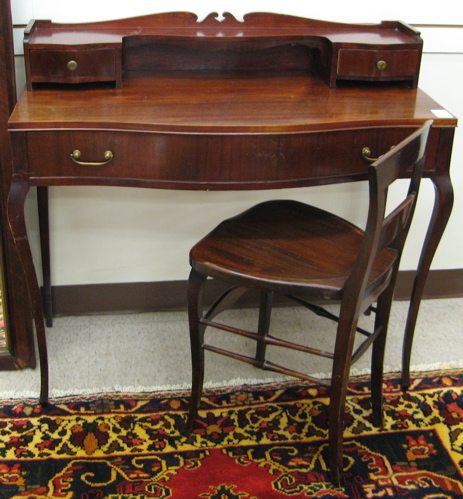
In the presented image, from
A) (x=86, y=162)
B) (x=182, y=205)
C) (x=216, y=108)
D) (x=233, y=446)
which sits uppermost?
(x=216, y=108)

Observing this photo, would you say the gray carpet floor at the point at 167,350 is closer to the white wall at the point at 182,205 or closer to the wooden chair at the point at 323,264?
the white wall at the point at 182,205

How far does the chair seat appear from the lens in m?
1.84

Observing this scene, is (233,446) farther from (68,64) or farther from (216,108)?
(68,64)

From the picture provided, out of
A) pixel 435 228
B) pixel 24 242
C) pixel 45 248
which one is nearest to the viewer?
pixel 24 242

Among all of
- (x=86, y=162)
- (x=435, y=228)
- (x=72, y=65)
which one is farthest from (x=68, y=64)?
(x=435, y=228)

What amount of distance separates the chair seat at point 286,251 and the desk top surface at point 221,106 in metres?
0.33

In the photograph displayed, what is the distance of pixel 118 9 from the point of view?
2299 millimetres

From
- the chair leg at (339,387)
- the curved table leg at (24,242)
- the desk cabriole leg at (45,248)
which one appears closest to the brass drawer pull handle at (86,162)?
the curved table leg at (24,242)

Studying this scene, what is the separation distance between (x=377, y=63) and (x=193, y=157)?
704 mm

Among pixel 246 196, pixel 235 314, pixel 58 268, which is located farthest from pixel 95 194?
pixel 235 314

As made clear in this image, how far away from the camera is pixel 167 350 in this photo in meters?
2.55

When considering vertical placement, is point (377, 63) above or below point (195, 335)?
above

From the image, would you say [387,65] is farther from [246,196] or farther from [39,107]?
[39,107]

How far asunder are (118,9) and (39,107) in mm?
572
